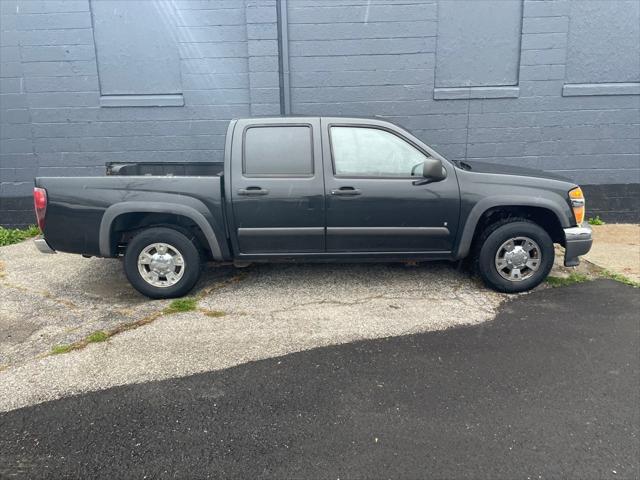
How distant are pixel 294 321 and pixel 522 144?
5245 millimetres

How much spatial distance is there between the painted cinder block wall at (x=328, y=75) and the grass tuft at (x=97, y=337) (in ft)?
13.9

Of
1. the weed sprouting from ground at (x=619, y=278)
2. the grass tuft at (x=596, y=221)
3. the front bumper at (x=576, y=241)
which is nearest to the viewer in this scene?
the front bumper at (x=576, y=241)

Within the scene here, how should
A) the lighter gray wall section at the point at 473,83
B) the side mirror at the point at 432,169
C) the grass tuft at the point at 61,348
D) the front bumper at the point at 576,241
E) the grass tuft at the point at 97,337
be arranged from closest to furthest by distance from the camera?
the grass tuft at the point at 61,348 → the grass tuft at the point at 97,337 → the side mirror at the point at 432,169 → the front bumper at the point at 576,241 → the lighter gray wall section at the point at 473,83

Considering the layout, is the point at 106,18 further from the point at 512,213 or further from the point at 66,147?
the point at 512,213

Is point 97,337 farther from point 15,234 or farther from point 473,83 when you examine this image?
point 473,83

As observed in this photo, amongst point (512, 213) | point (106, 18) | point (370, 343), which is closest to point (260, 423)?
point (370, 343)

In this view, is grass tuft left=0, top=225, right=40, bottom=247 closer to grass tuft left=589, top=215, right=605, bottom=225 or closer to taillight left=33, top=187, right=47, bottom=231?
taillight left=33, top=187, right=47, bottom=231

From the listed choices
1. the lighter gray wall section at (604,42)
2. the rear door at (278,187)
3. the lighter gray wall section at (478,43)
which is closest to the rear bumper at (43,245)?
the rear door at (278,187)

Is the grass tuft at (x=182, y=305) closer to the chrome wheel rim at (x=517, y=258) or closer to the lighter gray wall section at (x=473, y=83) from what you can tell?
the chrome wheel rim at (x=517, y=258)

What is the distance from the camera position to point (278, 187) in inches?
193

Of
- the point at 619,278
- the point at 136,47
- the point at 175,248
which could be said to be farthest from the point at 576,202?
the point at 136,47

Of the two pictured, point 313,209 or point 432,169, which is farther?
point 313,209

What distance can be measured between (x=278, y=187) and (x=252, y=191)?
0.82 ft

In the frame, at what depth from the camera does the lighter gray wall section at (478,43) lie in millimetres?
7609
